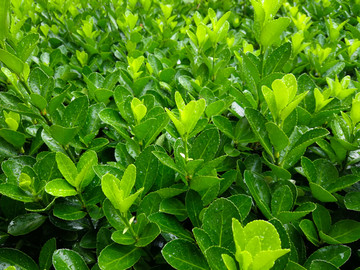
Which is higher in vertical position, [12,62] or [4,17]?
[4,17]

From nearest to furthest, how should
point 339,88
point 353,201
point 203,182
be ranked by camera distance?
point 203,182 → point 353,201 → point 339,88

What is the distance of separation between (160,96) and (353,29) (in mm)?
1855

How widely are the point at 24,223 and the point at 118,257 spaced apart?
52cm

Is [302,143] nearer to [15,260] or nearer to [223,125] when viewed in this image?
[223,125]

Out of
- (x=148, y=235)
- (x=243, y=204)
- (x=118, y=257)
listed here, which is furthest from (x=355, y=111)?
(x=118, y=257)

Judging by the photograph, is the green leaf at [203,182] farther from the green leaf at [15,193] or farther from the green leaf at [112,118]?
the green leaf at [15,193]

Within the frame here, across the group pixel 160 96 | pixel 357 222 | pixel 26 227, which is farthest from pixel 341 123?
pixel 26 227

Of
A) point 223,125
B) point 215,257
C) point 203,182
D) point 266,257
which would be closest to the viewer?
point 266,257

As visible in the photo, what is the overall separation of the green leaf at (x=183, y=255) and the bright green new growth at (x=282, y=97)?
0.63m

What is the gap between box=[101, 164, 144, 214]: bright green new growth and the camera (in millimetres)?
1045

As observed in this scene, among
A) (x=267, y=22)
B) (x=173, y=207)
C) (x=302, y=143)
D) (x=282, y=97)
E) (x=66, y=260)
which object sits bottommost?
(x=66, y=260)

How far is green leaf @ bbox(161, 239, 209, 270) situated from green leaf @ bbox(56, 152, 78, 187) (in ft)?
1.58

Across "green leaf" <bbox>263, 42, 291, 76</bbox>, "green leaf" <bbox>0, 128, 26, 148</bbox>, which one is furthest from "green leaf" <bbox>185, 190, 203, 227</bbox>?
"green leaf" <bbox>0, 128, 26, 148</bbox>

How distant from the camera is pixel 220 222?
1.10 meters
